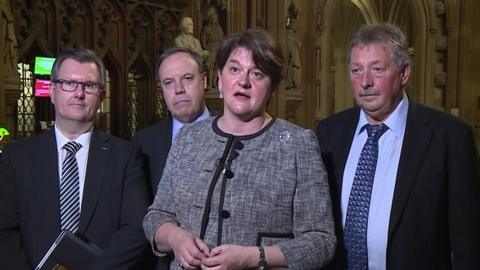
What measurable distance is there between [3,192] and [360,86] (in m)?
1.19

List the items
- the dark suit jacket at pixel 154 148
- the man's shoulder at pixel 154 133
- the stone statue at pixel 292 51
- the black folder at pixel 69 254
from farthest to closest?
the stone statue at pixel 292 51 → the man's shoulder at pixel 154 133 → the dark suit jacket at pixel 154 148 → the black folder at pixel 69 254

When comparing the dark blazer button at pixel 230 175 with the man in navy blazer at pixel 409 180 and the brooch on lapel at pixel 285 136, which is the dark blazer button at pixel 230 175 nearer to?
the brooch on lapel at pixel 285 136

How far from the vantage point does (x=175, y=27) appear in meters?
7.64

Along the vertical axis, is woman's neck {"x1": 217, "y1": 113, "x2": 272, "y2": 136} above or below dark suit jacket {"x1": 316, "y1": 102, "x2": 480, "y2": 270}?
above

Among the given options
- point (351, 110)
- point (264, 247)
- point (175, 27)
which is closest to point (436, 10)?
point (175, 27)

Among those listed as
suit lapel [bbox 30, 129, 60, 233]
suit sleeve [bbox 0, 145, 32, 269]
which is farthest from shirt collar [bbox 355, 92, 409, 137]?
suit sleeve [bbox 0, 145, 32, 269]

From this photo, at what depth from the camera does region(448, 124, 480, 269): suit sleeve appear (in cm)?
171

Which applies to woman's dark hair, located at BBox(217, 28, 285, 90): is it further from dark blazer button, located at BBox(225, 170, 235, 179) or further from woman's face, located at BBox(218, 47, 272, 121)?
dark blazer button, located at BBox(225, 170, 235, 179)

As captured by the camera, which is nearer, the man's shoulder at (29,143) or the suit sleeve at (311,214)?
the suit sleeve at (311,214)

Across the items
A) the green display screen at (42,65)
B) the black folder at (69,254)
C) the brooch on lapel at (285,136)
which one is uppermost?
the green display screen at (42,65)

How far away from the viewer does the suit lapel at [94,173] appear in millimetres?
1812

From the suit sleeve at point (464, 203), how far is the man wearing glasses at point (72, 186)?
0.99m

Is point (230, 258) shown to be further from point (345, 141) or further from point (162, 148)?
point (162, 148)

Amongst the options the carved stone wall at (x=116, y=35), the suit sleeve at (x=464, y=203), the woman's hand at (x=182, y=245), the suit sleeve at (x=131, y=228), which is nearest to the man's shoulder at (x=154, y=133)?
the suit sleeve at (x=131, y=228)
